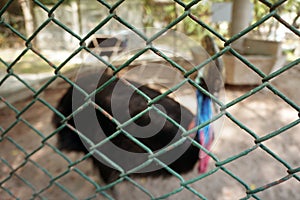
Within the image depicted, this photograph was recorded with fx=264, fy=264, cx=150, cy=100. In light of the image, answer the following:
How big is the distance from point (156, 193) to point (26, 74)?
2189 mm

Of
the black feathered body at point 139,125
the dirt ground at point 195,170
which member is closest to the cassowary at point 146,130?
the black feathered body at point 139,125

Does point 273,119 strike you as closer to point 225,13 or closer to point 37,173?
point 225,13

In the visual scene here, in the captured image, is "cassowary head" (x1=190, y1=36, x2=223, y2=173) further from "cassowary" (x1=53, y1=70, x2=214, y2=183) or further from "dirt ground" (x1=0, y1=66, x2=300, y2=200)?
"dirt ground" (x1=0, y1=66, x2=300, y2=200)

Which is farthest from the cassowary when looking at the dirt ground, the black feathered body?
the dirt ground

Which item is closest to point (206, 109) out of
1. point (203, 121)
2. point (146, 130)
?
point (203, 121)

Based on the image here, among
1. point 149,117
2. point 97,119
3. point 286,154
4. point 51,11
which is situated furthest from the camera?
point 286,154

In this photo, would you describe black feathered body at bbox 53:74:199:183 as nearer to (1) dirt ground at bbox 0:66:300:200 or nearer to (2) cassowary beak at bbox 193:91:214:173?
(2) cassowary beak at bbox 193:91:214:173

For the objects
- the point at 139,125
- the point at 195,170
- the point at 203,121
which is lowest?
the point at 139,125

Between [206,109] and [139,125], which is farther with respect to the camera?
[206,109]

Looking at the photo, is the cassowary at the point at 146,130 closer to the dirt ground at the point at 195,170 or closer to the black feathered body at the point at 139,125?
the black feathered body at the point at 139,125

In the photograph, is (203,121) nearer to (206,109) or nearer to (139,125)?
(206,109)

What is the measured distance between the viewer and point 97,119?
173 centimetres

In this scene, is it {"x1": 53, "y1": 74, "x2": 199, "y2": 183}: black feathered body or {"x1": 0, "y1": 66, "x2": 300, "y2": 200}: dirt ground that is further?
{"x1": 0, "y1": 66, "x2": 300, "y2": 200}: dirt ground

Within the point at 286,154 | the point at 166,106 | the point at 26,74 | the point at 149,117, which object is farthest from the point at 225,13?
the point at 26,74
